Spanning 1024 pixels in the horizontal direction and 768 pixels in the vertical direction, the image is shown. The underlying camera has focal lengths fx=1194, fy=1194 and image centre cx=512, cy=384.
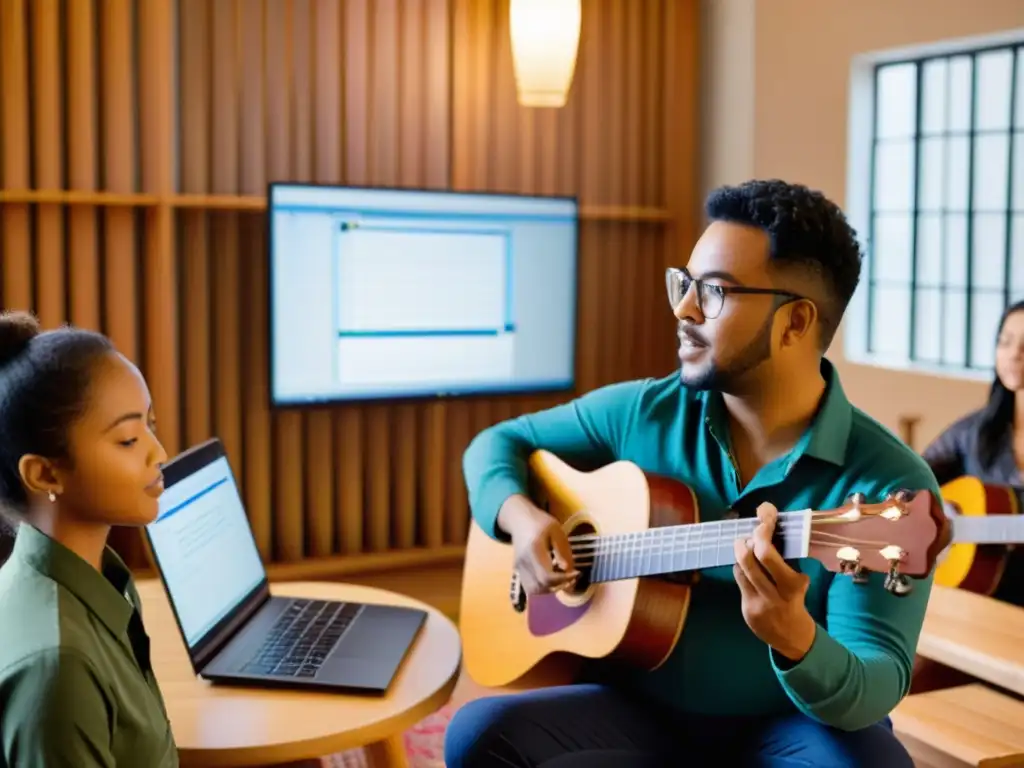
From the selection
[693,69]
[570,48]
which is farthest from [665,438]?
[693,69]

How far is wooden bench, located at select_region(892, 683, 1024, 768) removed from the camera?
192cm

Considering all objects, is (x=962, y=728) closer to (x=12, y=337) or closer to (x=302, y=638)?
(x=302, y=638)

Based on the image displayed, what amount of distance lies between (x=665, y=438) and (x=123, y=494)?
0.86 m

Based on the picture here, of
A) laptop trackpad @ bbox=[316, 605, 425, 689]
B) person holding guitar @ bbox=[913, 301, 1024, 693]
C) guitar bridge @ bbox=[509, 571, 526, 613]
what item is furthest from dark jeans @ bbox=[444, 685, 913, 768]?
person holding guitar @ bbox=[913, 301, 1024, 693]

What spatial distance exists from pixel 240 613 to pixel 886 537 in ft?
3.45

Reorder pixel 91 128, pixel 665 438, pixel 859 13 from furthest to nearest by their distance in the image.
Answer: pixel 859 13, pixel 91 128, pixel 665 438

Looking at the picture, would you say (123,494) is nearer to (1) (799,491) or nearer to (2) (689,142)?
(1) (799,491)

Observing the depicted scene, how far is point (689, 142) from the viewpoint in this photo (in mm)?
4305

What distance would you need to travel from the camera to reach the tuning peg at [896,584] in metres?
1.31

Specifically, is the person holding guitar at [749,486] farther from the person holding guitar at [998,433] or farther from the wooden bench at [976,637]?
Result: the person holding guitar at [998,433]

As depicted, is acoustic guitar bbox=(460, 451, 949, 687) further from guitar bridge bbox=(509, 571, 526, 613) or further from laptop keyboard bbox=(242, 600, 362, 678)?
laptop keyboard bbox=(242, 600, 362, 678)

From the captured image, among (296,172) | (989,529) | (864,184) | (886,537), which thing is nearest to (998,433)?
(989,529)

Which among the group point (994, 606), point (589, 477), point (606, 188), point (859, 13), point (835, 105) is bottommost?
point (994, 606)

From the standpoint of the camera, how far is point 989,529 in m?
2.52
